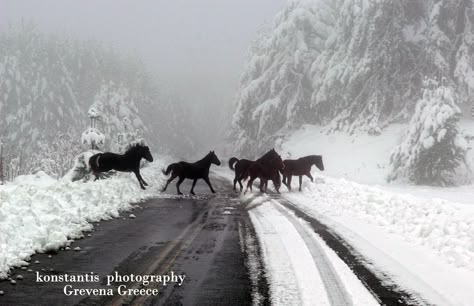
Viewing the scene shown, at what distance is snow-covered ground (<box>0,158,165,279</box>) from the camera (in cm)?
629

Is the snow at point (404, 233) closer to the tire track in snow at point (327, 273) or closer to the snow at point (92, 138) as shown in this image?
the tire track in snow at point (327, 273)

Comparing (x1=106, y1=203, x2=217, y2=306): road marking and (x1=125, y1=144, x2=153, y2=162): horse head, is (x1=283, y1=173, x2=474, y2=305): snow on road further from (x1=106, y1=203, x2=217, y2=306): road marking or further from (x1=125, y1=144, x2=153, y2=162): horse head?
(x1=125, y1=144, x2=153, y2=162): horse head

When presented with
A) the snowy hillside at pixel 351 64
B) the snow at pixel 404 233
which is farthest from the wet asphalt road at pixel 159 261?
the snowy hillside at pixel 351 64

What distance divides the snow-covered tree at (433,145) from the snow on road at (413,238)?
996 centimetres

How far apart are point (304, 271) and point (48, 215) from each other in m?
4.69

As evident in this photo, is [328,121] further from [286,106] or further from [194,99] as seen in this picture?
[194,99]

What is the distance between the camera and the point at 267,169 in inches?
724

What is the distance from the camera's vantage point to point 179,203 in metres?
14.0

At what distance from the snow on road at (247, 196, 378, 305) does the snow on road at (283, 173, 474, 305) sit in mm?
639

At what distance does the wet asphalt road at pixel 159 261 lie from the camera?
471 centimetres

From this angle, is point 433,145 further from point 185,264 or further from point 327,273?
point 185,264

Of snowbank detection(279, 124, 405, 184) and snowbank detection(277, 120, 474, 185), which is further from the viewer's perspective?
snowbank detection(279, 124, 405, 184)

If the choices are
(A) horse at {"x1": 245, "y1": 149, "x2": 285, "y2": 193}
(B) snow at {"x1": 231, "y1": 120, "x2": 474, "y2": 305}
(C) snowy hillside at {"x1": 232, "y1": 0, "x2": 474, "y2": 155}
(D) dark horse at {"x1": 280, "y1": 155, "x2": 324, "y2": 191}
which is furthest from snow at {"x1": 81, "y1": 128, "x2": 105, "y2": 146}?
(C) snowy hillside at {"x1": 232, "y1": 0, "x2": 474, "y2": 155}

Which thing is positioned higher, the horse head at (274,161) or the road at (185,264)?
the horse head at (274,161)
